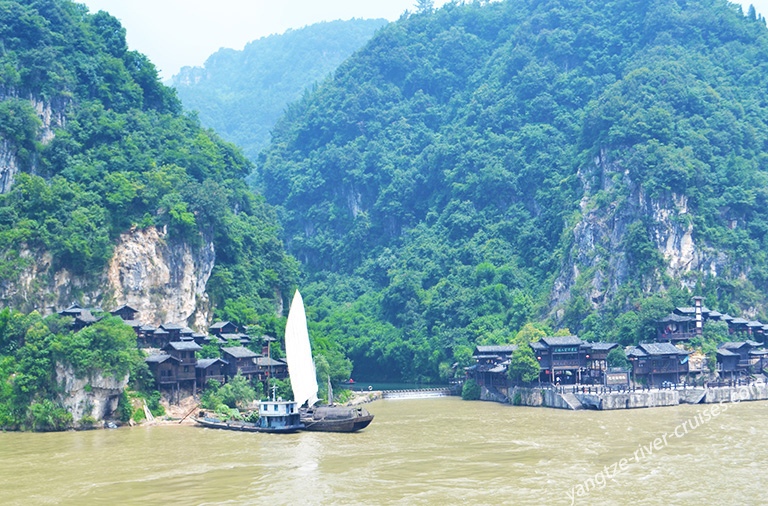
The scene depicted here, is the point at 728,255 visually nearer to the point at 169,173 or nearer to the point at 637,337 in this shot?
the point at 637,337

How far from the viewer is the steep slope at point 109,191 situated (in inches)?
2894

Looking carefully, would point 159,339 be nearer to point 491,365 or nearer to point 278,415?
point 278,415

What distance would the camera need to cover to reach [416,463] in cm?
4631

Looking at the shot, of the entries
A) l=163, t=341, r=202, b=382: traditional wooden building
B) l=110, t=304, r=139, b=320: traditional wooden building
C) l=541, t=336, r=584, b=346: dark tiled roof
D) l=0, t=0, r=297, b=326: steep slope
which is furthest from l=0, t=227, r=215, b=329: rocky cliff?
l=541, t=336, r=584, b=346: dark tiled roof

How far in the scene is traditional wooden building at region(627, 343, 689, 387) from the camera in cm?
7731

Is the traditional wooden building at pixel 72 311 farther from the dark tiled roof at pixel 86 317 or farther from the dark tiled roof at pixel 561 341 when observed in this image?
the dark tiled roof at pixel 561 341

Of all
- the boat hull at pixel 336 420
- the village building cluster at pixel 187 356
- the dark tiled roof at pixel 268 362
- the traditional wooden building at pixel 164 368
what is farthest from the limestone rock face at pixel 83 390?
the dark tiled roof at pixel 268 362

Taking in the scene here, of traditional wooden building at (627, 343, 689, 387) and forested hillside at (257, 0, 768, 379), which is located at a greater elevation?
forested hillside at (257, 0, 768, 379)

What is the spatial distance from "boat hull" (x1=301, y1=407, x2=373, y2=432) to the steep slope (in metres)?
21.8

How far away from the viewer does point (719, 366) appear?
3142 inches

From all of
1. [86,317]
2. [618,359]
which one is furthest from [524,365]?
[86,317]

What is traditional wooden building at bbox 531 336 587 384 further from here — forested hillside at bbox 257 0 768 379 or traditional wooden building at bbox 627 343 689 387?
forested hillside at bbox 257 0 768 379

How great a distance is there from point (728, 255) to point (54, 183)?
214 feet

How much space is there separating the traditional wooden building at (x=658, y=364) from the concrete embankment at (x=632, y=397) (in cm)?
321
